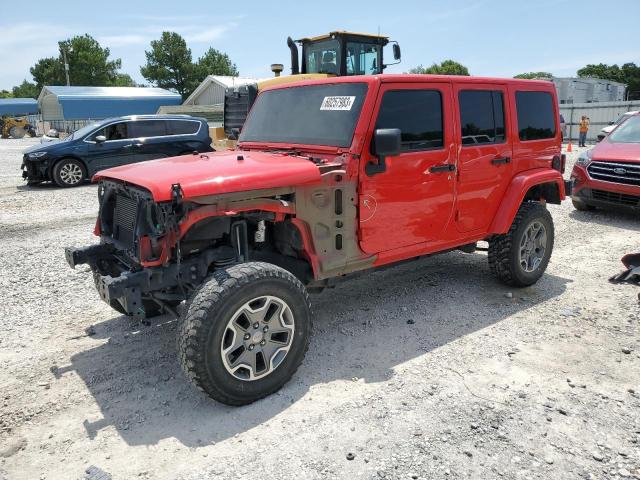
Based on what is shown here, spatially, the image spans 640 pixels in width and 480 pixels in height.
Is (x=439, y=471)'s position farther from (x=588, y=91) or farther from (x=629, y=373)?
(x=588, y=91)

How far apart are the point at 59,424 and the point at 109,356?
2.87 feet

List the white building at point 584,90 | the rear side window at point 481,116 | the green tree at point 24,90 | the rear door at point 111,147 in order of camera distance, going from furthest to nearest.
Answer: the green tree at point 24,90 < the white building at point 584,90 < the rear door at point 111,147 < the rear side window at point 481,116

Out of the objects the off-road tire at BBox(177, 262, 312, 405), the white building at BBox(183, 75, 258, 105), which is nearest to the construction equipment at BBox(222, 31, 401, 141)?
the off-road tire at BBox(177, 262, 312, 405)

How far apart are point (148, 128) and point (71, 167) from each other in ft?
6.76

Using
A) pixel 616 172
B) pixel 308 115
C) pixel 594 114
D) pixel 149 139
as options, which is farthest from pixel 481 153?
pixel 594 114

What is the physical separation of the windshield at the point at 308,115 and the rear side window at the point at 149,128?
28.3 feet

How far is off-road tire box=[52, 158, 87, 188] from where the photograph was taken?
12.1m

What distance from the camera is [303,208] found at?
365cm

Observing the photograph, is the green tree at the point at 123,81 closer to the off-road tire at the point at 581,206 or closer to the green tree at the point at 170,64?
the green tree at the point at 170,64

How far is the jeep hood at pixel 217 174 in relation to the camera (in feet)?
10.3

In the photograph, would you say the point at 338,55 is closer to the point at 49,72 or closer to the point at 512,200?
the point at 512,200

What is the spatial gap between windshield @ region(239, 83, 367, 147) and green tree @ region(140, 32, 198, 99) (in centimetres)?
6430

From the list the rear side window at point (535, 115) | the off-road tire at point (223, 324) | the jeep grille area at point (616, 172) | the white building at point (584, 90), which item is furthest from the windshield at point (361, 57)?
the white building at point (584, 90)

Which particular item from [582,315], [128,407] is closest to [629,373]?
[582,315]
